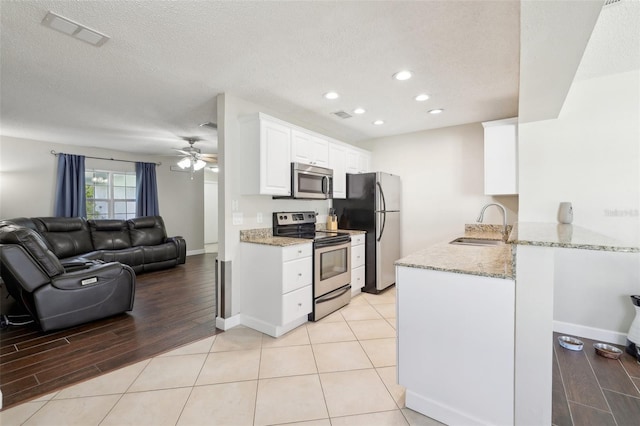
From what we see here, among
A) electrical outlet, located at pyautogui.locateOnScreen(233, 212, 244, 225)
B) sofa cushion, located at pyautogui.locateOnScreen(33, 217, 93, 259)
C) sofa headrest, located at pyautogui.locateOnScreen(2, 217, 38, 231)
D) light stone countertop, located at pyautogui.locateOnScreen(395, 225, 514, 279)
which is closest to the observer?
light stone countertop, located at pyautogui.locateOnScreen(395, 225, 514, 279)

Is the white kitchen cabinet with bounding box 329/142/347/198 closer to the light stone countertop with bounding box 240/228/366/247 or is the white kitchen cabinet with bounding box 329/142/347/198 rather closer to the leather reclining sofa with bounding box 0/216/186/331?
the light stone countertop with bounding box 240/228/366/247

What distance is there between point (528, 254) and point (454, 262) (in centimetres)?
42

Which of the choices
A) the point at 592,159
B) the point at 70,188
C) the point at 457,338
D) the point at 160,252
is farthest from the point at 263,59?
the point at 70,188

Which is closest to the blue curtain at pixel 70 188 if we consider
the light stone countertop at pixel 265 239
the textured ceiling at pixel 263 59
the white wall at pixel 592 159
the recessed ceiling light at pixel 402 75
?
the textured ceiling at pixel 263 59

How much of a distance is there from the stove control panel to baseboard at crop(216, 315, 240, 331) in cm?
113

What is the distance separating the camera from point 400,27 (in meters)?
1.85

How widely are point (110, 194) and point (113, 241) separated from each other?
4.83ft

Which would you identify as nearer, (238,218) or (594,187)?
(594,187)

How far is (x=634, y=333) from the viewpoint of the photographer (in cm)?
231

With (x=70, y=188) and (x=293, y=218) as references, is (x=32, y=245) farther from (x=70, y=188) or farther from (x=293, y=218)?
(x=70, y=188)

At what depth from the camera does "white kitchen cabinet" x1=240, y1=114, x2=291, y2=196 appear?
9.42ft

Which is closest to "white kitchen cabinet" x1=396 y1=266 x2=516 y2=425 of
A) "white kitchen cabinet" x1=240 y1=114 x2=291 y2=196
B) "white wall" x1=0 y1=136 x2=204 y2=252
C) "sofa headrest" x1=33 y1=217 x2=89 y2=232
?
"white kitchen cabinet" x1=240 y1=114 x2=291 y2=196

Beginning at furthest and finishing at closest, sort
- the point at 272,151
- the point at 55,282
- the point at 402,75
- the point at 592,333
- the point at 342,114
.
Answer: the point at 342,114, the point at 272,151, the point at 55,282, the point at 592,333, the point at 402,75

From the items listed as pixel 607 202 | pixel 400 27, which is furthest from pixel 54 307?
pixel 607 202
